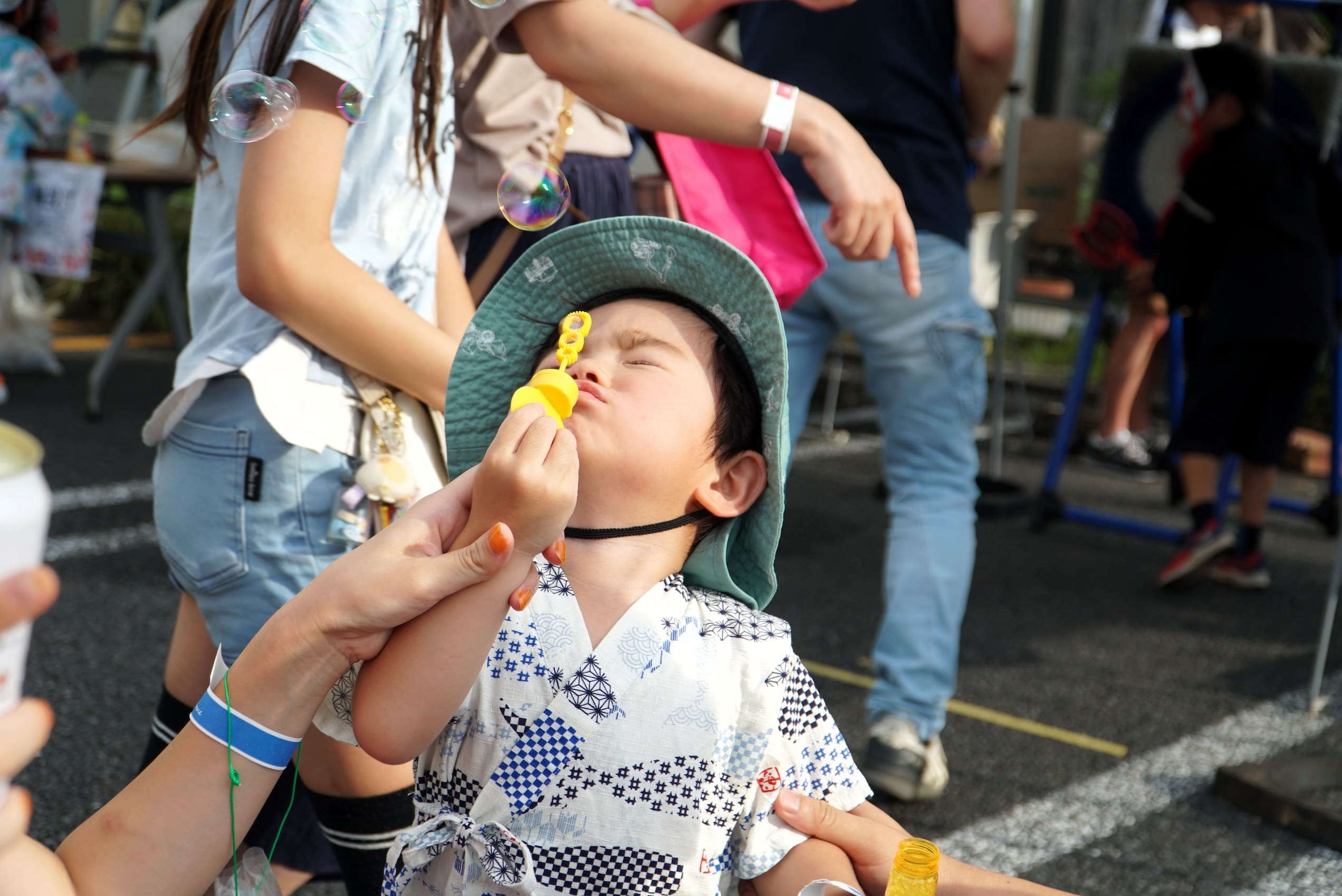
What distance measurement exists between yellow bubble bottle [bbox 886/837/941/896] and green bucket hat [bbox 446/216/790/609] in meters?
0.36

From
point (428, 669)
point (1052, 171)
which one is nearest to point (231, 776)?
point (428, 669)

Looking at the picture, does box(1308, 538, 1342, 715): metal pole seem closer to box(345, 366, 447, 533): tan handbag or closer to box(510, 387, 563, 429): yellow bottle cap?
box(345, 366, 447, 533): tan handbag

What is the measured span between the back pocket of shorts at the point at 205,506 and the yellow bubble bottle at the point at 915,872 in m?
0.77

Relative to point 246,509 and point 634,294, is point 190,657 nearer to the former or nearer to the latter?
point 246,509

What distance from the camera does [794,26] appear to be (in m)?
2.82

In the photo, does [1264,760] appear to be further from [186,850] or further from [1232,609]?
[186,850]

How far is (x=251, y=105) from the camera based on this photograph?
1344 mm

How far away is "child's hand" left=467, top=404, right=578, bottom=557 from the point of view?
96 centimetres

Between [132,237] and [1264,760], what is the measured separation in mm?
5537

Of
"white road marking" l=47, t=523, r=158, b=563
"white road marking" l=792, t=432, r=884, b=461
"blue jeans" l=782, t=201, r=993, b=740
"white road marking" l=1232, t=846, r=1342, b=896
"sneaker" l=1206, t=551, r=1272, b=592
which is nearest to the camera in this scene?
"white road marking" l=1232, t=846, r=1342, b=896

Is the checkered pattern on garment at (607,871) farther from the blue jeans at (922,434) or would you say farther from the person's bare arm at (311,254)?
the blue jeans at (922,434)

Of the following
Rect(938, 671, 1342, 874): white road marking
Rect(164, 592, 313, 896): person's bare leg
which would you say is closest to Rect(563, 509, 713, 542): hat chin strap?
Rect(164, 592, 313, 896): person's bare leg

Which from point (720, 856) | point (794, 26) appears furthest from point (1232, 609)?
point (720, 856)

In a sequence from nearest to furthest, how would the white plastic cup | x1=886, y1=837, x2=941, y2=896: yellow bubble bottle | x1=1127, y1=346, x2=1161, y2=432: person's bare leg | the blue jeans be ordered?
the white plastic cup → x1=886, y1=837, x2=941, y2=896: yellow bubble bottle → the blue jeans → x1=1127, y1=346, x2=1161, y2=432: person's bare leg
